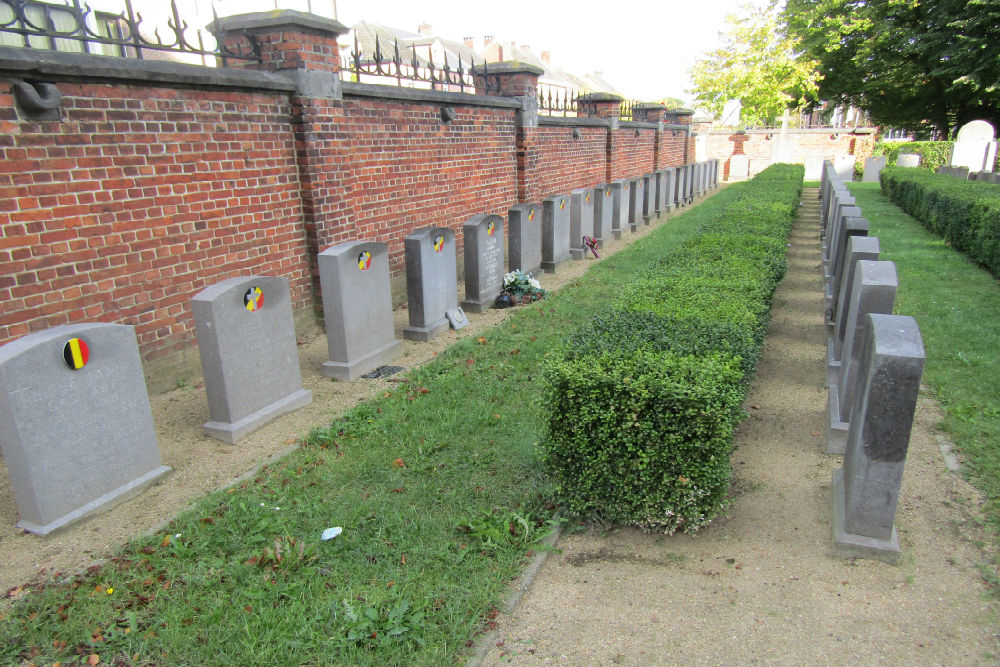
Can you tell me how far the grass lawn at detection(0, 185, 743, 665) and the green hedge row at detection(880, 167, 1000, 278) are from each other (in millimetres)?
9019

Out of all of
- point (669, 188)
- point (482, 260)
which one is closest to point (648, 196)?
point (669, 188)

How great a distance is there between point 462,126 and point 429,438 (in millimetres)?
6503

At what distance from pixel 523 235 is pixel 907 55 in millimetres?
27592

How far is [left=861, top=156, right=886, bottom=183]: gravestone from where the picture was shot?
2966 cm

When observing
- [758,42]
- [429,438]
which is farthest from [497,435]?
[758,42]

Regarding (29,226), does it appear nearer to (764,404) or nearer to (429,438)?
(429,438)

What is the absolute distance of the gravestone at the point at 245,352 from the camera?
4.50 meters

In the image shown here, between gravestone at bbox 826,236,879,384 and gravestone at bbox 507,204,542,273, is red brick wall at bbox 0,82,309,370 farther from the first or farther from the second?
gravestone at bbox 826,236,879,384

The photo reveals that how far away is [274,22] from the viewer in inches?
249

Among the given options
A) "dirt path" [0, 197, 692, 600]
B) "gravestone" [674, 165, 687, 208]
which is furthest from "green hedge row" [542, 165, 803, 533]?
"gravestone" [674, 165, 687, 208]

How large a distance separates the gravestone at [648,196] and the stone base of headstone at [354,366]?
11.8 meters

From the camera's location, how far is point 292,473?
4.09 m

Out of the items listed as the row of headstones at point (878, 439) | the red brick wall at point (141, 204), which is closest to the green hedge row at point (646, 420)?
the row of headstones at point (878, 439)

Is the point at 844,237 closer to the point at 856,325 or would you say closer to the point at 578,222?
the point at 856,325
